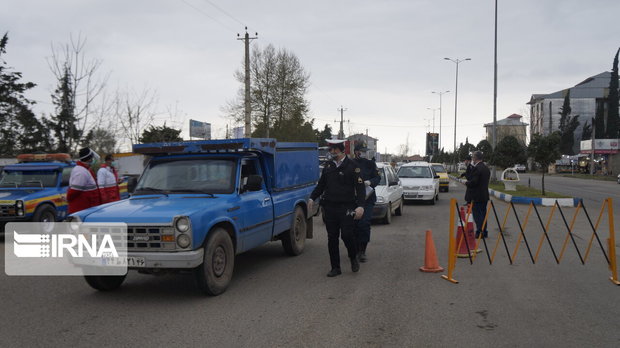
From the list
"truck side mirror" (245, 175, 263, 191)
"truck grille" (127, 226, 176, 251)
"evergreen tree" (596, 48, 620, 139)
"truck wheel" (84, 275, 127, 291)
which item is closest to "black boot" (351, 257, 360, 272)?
"truck side mirror" (245, 175, 263, 191)

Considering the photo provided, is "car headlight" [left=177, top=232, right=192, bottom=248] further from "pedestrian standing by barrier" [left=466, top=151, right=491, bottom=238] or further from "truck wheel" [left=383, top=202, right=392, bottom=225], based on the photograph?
"truck wheel" [left=383, top=202, right=392, bottom=225]

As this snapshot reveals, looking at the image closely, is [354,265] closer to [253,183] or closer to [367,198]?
[367,198]

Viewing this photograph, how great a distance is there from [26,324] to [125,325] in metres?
1.06

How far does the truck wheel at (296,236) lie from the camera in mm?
9044

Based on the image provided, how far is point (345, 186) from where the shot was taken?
7.57m

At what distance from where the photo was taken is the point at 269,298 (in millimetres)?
6336

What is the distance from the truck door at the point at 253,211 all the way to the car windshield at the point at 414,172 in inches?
519

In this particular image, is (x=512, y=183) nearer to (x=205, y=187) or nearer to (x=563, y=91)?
(x=205, y=187)

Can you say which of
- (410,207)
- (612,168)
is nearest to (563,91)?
(612,168)

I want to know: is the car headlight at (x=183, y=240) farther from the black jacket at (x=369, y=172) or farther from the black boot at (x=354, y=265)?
the black jacket at (x=369, y=172)

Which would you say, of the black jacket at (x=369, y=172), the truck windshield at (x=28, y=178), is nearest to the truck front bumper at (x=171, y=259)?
the black jacket at (x=369, y=172)

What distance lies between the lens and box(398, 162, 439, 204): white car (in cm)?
1945

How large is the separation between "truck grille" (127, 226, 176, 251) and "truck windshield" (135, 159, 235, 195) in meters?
1.23

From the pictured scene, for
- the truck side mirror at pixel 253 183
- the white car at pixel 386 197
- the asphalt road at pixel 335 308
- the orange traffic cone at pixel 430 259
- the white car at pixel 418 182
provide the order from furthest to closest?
1. the white car at pixel 418 182
2. the white car at pixel 386 197
3. the orange traffic cone at pixel 430 259
4. the truck side mirror at pixel 253 183
5. the asphalt road at pixel 335 308
